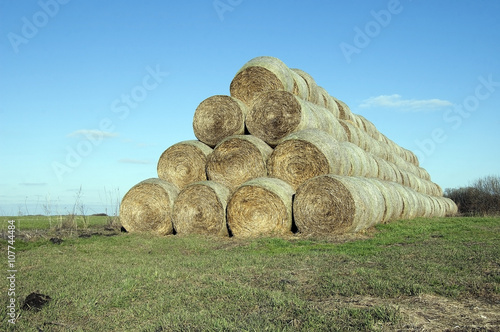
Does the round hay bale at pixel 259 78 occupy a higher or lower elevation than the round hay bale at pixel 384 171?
higher

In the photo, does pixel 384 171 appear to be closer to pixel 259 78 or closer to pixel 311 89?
pixel 311 89

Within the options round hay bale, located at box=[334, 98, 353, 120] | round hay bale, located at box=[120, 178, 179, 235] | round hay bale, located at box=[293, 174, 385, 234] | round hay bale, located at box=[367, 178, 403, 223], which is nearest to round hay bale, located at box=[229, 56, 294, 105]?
round hay bale, located at box=[120, 178, 179, 235]

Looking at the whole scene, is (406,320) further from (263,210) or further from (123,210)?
(123,210)

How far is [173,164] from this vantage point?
1387 centimetres

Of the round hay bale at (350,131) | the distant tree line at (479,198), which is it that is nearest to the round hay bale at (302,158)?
the round hay bale at (350,131)

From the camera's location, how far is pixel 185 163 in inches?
543

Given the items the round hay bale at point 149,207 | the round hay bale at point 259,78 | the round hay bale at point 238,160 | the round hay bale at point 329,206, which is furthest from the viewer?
the round hay bale at point 259,78

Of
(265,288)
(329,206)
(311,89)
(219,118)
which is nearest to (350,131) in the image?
(311,89)

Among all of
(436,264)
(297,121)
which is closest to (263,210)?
(297,121)

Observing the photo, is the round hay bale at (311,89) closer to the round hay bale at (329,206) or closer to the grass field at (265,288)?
the round hay bale at (329,206)

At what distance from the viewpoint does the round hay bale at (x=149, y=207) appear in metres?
12.9

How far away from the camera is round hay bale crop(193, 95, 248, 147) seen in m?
13.7

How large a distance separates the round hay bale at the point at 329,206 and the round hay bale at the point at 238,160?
1.66 m

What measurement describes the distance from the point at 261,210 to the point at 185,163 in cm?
333
